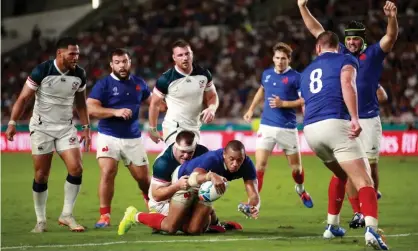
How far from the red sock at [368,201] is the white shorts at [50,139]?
4.33 meters

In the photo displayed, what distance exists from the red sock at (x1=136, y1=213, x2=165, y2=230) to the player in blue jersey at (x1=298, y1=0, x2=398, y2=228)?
2441 millimetres

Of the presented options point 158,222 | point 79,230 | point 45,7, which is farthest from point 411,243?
point 45,7

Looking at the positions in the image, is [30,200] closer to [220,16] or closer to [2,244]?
[2,244]

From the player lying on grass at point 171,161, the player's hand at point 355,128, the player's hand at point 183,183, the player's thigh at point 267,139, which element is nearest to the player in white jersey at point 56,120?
the player lying on grass at point 171,161

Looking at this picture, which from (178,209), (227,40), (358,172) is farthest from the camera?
(227,40)

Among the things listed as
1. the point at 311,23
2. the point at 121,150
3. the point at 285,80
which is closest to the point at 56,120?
the point at 121,150

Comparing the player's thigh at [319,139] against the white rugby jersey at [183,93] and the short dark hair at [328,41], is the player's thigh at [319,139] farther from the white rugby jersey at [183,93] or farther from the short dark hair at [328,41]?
the white rugby jersey at [183,93]

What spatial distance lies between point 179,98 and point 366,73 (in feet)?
9.22

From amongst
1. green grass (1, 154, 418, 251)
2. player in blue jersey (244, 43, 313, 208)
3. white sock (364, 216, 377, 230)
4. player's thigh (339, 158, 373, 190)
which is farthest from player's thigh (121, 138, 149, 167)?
white sock (364, 216, 377, 230)

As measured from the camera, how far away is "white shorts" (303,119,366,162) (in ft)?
33.4

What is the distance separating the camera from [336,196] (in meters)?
11.1

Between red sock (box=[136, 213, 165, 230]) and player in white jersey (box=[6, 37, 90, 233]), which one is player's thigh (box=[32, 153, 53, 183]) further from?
red sock (box=[136, 213, 165, 230])

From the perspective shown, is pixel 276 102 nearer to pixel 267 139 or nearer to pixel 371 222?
pixel 267 139

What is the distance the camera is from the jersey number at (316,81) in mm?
10438
